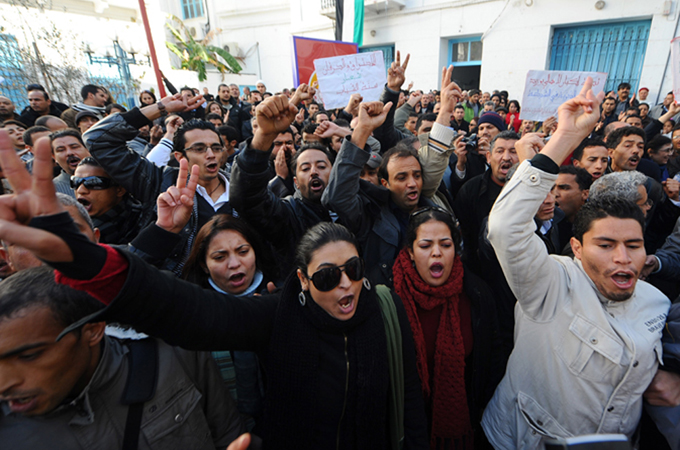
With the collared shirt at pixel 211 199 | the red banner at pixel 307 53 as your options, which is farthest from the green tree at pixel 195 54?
the collared shirt at pixel 211 199

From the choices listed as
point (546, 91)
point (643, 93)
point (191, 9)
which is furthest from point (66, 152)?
point (191, 9)

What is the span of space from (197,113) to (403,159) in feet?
18.8

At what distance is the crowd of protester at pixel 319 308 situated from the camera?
102 cm

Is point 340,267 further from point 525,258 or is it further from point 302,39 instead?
point 302,39

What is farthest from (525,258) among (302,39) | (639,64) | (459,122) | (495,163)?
(639,64)

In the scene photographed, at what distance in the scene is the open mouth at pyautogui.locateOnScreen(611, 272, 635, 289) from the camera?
148 cm

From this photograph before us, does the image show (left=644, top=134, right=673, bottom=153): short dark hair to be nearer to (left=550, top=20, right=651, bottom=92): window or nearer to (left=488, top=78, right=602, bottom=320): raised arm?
(left=488, top=78, right=602, bottom=320): raised arm

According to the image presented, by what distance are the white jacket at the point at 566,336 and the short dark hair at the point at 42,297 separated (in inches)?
60.1

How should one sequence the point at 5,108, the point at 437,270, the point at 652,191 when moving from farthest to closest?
the point at 5,108, the point at 652,191, the point at 437,270

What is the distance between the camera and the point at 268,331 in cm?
140

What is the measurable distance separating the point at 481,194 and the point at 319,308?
85.8 inches

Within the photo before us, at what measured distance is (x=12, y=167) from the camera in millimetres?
858

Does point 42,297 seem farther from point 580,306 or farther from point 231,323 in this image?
point 580,306

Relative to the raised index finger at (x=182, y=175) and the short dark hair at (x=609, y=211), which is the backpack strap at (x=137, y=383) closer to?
the raised index finger at (x=182, y=175)
